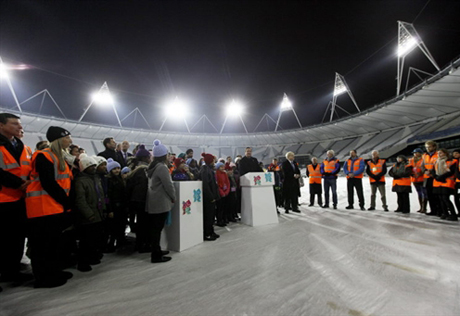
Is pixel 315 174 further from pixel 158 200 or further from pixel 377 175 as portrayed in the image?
pixel 158 200

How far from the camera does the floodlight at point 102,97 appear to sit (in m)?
25.0

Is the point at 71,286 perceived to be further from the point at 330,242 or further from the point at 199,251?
the point at 330,242

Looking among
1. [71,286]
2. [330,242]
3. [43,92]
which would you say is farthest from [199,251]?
[43,92]

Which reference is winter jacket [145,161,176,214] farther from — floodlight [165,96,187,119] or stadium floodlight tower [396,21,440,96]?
floodlight [165,96,187,119]

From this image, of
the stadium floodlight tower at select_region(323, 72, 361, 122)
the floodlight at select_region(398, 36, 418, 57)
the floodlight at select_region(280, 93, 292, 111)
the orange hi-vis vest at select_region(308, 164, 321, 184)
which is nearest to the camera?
the orange hi-vis vest at select_region(308, 164, 321, 184)

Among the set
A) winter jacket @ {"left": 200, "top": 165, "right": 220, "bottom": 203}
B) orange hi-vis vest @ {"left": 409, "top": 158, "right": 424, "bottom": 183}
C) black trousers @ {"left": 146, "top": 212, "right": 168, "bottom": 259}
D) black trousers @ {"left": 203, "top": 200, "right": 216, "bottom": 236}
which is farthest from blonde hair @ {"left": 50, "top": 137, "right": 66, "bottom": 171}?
orange hi-vis vest @ {"left": 409, "top": 158, "right": 424, "bottom": 183}

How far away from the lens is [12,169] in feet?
7.59

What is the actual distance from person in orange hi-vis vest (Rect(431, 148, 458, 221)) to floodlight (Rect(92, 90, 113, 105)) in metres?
30.8

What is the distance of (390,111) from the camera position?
64.7ft

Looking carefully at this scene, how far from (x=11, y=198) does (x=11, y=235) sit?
17.2 inches

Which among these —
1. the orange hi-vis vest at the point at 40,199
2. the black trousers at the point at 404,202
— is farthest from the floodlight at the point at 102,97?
the black trousers at the point at 404,202

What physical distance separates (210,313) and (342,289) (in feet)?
3.75

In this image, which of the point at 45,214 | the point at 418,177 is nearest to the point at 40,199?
the point at 45,214

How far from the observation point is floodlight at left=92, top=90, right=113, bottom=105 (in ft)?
82.0
